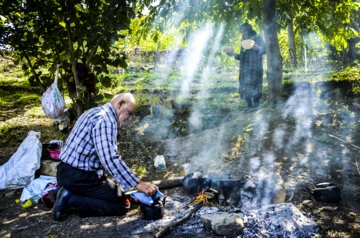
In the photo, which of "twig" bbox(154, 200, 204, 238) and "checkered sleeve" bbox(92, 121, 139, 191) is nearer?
"twig" bbox(154, 200, 204, 238)

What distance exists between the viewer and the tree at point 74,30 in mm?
3305

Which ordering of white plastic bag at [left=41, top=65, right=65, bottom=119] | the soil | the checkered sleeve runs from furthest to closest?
white plastic bag at [left=41, top=65, right=65, bottom=119] → the soil → the checkered sleeve

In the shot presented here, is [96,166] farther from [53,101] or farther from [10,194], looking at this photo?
[10,194]

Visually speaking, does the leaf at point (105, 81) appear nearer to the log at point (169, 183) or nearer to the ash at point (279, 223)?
the log at point (169, 183)

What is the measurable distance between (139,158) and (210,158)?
1.63 metres

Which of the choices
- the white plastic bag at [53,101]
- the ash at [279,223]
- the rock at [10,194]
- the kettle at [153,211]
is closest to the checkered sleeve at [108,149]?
the kettle at [153,211]

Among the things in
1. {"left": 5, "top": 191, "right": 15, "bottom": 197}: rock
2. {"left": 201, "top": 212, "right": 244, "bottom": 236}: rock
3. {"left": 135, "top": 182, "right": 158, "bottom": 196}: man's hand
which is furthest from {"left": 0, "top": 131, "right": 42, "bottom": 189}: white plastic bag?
{"left": 201, "top": 212, "right": 244, "bottom": 236}: rock

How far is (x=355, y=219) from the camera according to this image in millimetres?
2260

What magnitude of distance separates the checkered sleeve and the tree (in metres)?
1.16

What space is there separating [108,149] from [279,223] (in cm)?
195

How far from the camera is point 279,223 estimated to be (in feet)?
7.41

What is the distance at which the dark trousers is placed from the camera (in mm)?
2645

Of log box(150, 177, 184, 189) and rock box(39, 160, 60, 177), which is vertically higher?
rock box(39, 160, 60, 177)

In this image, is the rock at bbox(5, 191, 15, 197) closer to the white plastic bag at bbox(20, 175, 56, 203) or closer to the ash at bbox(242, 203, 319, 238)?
the white plastic bag at bbox(20, 175, 56, 203)
